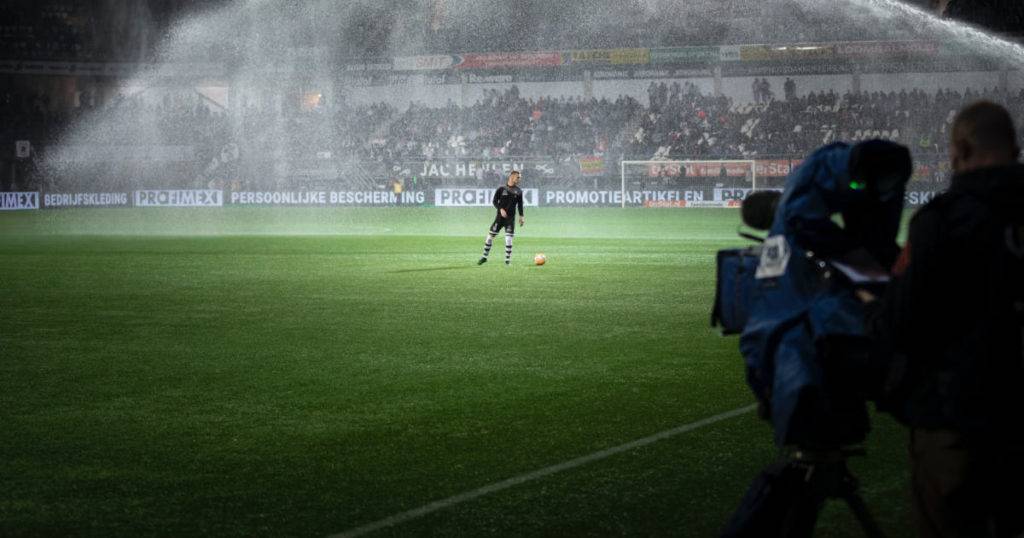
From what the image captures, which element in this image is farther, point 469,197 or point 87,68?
point 87,68

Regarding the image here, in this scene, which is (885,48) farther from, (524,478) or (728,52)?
(524,478)

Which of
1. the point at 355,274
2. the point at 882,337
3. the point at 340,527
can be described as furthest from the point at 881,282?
the point at 355,274

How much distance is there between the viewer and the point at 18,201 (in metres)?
52.3

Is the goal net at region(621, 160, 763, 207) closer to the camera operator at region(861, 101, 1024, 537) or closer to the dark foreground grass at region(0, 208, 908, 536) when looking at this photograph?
the dark foreground grass at region(0, 208, 908, 536)

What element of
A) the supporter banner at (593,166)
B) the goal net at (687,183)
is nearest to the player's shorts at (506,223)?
the goal net at (687,183)

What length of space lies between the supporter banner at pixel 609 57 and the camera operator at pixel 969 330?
51.0 metres

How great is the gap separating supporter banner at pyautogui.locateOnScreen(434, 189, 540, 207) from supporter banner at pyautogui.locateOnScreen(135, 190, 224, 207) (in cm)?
1024

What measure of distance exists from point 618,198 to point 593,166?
207 centimetres

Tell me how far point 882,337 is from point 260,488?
3902 millimetres

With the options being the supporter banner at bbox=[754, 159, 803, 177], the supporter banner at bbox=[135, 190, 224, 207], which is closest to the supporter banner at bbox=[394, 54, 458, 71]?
the supporter banner at bbox=[135, 190, 224, 207]

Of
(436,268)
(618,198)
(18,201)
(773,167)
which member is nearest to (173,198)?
(18,201)

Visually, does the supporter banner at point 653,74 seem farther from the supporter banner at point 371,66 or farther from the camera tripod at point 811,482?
the camera tripod at point 811,482

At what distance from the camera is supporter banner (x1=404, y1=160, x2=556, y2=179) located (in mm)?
52844

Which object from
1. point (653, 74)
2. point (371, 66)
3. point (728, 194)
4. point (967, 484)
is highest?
point (371, 66)
